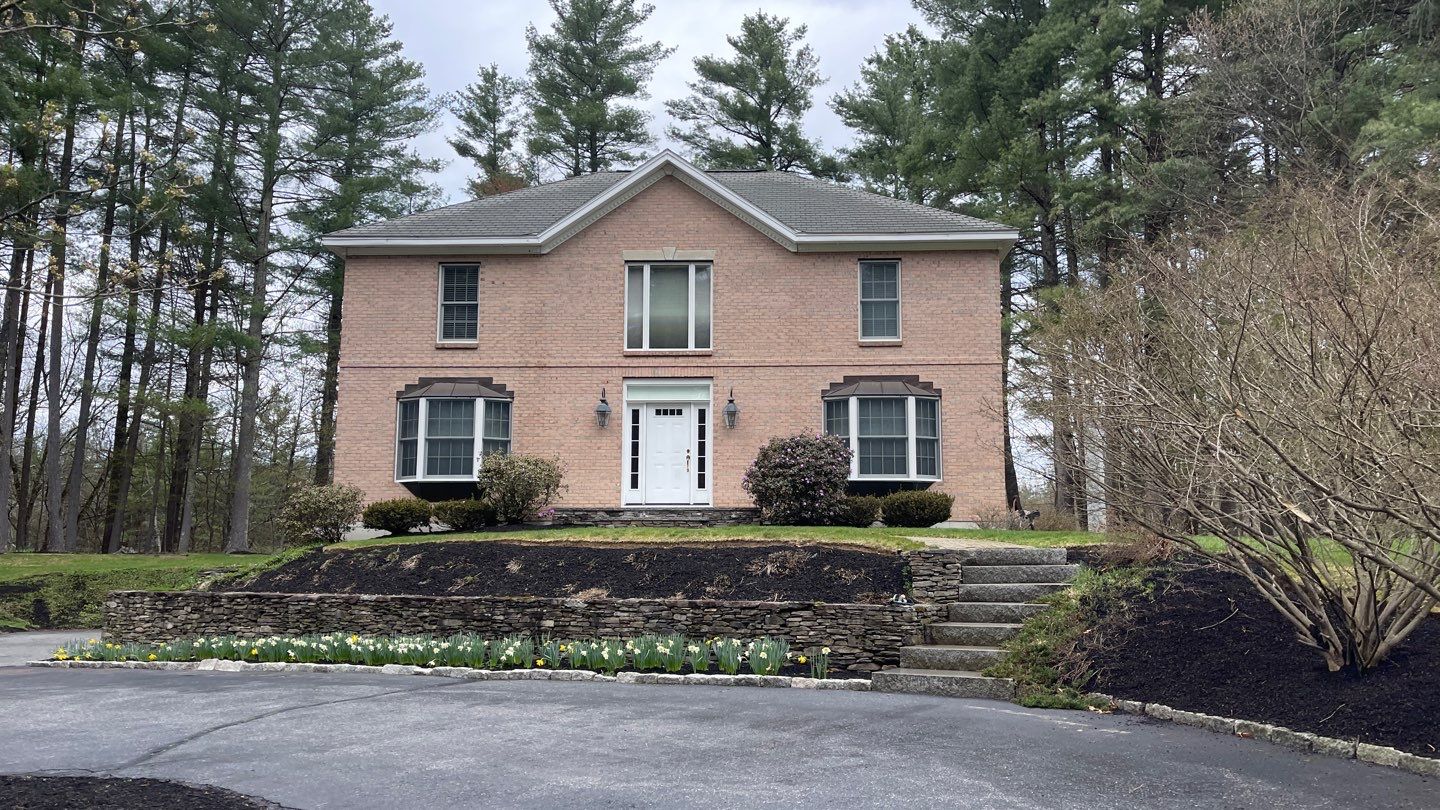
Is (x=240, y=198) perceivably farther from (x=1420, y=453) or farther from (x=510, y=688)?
(x=1420, y=453)

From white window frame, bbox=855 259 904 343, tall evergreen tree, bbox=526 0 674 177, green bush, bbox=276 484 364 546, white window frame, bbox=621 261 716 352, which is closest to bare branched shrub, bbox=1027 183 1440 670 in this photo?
white window frame, bbox=855 259 904 343

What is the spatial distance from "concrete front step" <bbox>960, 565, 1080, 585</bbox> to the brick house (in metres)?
6.25

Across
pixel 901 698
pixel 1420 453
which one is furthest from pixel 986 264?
pixel 1420 453

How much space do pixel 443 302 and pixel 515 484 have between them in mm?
4625

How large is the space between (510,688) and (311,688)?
5.94 ft

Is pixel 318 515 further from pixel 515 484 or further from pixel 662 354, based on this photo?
pixel 662 354

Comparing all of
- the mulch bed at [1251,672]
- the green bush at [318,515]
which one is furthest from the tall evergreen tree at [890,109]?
the mulch bed at [1251,672]

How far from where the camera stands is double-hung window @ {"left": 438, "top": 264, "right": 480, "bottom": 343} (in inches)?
782

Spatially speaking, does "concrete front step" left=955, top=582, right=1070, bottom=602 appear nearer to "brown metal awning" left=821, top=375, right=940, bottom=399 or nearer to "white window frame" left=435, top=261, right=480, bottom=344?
"brown metal awning" left=821, top=375, right=940, bottom=399

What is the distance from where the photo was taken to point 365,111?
1192 inches

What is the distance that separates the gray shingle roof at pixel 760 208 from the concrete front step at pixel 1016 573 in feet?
28.8

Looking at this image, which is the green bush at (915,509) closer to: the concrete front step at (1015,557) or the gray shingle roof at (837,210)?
the concrete front step at (1015,557)

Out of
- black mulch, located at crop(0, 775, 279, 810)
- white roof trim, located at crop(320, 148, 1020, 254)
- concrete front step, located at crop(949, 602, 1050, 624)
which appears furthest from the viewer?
white roof trim, located at crop(320, 148, 1020, 254)

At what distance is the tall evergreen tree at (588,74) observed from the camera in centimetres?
3447
